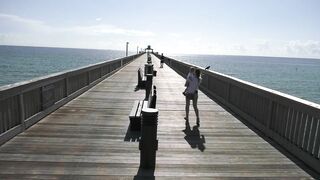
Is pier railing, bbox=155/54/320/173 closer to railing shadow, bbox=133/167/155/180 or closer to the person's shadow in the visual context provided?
the person's shadow

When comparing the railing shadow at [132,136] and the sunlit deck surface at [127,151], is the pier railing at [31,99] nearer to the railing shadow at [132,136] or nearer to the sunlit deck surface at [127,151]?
the sunlit deck surface at [127,151]

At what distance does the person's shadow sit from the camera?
721 centimetres

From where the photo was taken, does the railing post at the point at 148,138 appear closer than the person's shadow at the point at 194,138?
Yes

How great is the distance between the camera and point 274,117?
7832mm

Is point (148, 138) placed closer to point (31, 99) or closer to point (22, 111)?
point (22, 111)

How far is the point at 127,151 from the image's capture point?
6656 mm

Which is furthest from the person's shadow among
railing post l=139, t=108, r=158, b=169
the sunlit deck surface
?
railing post l=139, t=108, r=158, b=169

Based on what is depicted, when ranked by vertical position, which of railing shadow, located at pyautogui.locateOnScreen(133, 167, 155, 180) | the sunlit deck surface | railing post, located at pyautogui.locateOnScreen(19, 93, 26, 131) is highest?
railing post, located at pyautogui.locateOnScreen(19, 93, 26, 131)

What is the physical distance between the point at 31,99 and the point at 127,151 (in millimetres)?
3144

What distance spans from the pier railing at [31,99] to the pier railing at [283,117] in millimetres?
5670

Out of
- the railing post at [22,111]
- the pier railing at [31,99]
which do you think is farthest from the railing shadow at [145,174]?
the railing post at [22,111]

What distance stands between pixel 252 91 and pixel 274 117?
1.47 meters

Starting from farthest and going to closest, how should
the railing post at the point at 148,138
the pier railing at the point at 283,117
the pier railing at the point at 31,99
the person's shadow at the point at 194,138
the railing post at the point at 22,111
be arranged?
the railing post at the point at 22,111 < the person's shadow at the point at 194,138 < the pier railing at the point at 31,99 < the pier railing at the point at 283,117 < the railing post at the point at 148,138

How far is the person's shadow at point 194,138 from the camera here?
23.6ft
